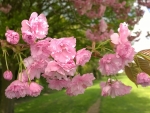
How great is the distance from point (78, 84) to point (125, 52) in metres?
0.57

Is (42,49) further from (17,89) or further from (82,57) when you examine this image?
(17,89)

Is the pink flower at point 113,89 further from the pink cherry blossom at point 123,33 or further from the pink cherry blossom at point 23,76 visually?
the pink cherry blossom at point 23,76

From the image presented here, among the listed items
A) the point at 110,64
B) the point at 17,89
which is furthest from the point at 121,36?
the point at 17,89

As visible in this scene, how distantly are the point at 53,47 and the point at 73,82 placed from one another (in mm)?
466

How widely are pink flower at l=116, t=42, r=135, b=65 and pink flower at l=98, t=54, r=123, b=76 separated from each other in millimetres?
41

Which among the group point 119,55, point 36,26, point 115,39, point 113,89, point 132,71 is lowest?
point 113,89

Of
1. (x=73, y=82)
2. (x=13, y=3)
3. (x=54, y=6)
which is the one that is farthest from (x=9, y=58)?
(x=73, y=82)

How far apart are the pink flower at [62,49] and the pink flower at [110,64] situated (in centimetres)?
24

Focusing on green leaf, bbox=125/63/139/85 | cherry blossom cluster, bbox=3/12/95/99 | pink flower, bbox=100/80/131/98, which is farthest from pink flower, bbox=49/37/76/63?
pink flower, bbox=100/80/131/98

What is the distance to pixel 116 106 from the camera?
661 inches

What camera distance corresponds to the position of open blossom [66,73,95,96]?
6.81ft

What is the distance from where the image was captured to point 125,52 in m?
1.68

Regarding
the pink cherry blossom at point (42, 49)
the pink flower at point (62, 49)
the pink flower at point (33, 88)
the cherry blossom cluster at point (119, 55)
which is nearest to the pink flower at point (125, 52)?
the cherry blossom cluster at point (119, 55)

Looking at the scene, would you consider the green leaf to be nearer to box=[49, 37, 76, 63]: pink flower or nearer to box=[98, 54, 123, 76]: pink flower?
box=[98, 54, 123, 76]: pink flower
